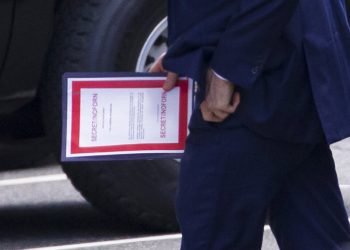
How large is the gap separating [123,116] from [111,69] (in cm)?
176

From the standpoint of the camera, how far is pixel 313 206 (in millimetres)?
3184

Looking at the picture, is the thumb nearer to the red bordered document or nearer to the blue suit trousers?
the red bordered document

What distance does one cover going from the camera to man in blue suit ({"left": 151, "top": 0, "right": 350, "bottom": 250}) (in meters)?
2.92

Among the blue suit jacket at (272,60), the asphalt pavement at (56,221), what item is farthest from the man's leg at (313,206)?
the asphalt pavement at (56,221)

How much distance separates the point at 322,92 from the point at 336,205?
0.34 meters

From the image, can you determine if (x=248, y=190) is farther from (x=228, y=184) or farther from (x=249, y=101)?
(x=249, y=101)

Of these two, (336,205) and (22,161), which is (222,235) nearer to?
(336,205)

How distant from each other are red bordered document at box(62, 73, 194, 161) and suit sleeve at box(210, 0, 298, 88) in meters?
0.34

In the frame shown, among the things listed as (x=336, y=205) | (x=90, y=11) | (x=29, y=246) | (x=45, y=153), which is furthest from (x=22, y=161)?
(x=336, y=205)

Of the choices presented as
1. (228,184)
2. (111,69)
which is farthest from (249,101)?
(111,69)

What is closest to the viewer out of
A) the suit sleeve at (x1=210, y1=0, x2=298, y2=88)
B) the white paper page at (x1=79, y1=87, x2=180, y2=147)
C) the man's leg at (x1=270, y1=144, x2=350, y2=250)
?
the suit sleeve at (x1=210, y1=0, x2=298, y2=88)

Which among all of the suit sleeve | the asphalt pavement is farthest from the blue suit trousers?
the asphalt pavement

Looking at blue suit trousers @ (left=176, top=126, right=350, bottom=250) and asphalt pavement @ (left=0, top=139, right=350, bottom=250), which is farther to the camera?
asphalt pavement @ (left=0, top=139, right=350, bottom=250)

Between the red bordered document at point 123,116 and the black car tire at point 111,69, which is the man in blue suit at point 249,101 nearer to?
the red bordered document at point 123,116
